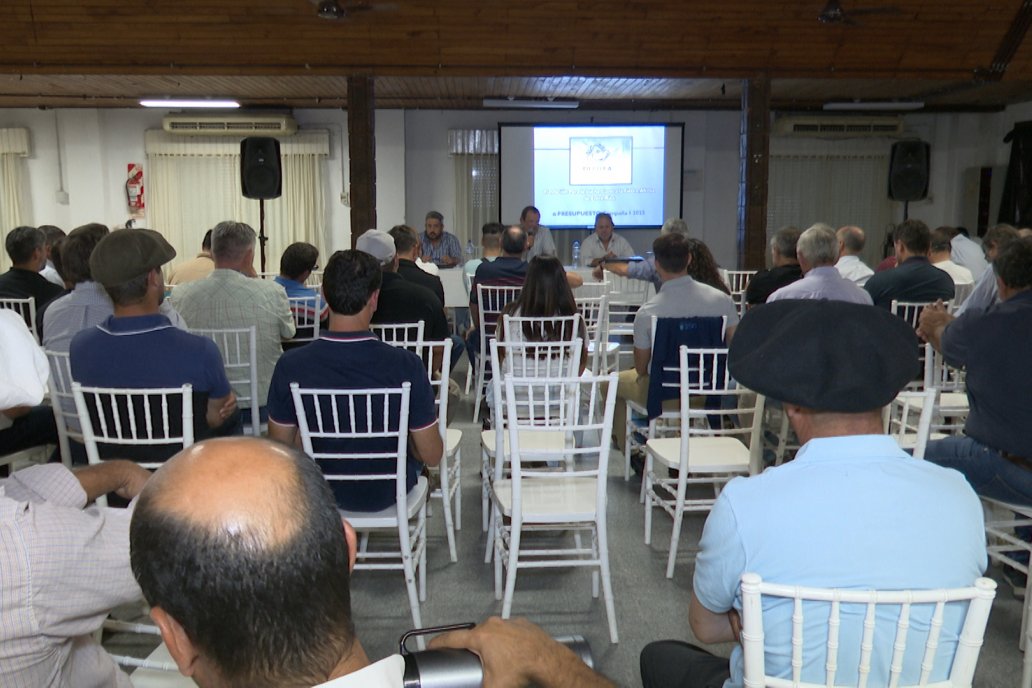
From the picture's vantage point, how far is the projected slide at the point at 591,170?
1083cm

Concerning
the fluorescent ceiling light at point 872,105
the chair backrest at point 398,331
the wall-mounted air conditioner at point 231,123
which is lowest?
the chair backrest at point 398,331

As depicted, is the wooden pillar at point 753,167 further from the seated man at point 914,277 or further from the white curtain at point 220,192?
the white curtain at point 220,192

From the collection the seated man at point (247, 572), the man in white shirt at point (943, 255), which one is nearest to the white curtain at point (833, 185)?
the man in white shirt at point (943, 255)

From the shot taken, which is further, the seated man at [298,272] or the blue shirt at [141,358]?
the seated man at [298,272]

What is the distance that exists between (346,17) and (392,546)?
5.01 metres

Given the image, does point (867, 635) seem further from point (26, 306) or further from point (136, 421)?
point (26, 306)

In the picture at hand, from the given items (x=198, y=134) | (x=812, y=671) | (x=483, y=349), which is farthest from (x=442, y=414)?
(x=198, y=134)

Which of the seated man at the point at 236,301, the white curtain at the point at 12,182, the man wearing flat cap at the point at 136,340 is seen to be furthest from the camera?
the white curtain at the point at 12,182

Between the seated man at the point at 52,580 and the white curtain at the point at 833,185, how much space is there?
37.6 feet

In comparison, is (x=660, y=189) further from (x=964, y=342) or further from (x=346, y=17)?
(x=964, y=342)

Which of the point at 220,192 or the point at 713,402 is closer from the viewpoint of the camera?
the point at 713,402

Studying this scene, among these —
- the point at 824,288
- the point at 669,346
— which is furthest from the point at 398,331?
the point at 824,288

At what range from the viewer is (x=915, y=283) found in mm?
5219

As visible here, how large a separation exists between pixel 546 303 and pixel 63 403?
2.27 meters
